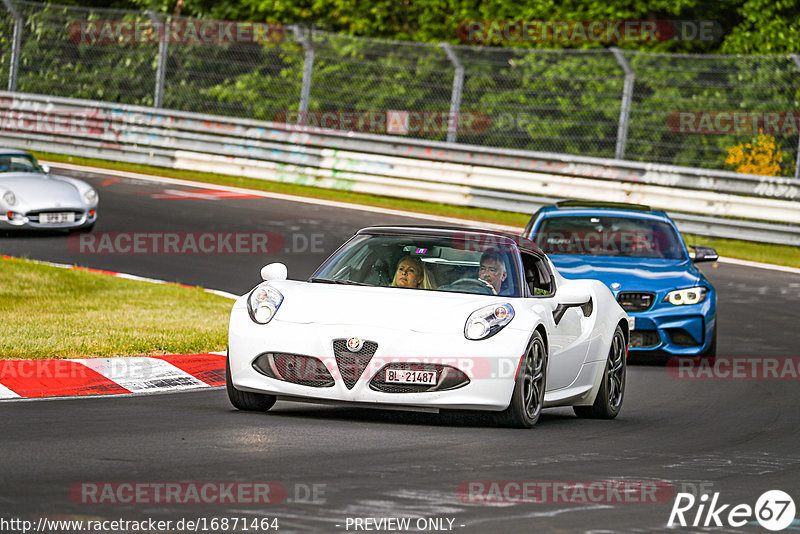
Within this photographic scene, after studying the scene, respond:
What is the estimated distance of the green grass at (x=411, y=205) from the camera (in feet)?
70.3

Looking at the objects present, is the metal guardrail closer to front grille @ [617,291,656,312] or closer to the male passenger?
front grille @ [617,291,656,312]

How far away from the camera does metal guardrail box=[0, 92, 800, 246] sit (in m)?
21.9

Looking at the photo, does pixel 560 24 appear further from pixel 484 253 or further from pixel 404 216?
pixel 484 253

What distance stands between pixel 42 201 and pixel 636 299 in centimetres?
891

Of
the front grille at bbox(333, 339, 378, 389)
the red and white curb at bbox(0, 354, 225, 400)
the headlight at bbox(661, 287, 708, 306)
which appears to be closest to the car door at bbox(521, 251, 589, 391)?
the front grille at bbox(333, 339, 378, 389)

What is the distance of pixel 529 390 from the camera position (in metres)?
8.55

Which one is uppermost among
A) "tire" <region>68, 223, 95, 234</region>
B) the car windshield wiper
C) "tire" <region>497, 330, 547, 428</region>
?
the car windshield wiper

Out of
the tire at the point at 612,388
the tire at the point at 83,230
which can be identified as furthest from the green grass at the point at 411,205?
the tire at the point at 612,388

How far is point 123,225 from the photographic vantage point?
20.0 meters

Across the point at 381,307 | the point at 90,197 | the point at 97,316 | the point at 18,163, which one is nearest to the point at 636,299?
the point at 97,316

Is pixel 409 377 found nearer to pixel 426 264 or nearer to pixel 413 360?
pixel 413 360

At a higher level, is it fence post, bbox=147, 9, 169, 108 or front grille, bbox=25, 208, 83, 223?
fence post, bbox=147, 9, 169, 108

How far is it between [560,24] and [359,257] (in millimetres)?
21539

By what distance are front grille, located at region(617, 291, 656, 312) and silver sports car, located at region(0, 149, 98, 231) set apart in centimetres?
873
